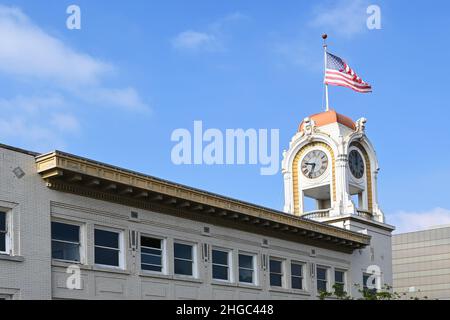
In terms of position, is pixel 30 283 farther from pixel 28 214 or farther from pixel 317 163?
pixel 317 163

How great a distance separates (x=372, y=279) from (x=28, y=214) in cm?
2547

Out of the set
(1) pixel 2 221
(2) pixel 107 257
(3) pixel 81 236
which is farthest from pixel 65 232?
(1) pixel 2 221

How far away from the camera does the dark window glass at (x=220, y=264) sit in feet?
120

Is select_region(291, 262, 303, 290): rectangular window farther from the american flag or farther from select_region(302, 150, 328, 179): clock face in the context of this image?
the american flag

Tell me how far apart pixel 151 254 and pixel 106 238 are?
8.20 feet

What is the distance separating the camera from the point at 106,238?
31641 millimetres

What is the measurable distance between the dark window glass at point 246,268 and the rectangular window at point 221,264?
895 mm

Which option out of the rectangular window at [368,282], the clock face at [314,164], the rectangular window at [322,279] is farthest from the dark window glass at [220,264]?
the clock face at [314,164]

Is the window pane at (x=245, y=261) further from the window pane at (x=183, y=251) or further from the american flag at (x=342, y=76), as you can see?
the american flag at (x=342, y=76)

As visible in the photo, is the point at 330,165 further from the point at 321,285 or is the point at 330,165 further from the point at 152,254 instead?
the point at 152,254

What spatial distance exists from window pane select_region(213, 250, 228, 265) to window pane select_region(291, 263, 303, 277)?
5213mm

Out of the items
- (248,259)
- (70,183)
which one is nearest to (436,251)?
(248,259)

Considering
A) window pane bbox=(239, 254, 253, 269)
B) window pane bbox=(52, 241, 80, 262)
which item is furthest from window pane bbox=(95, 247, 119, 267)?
window pane bbox=(239, 254, 253, 269)
